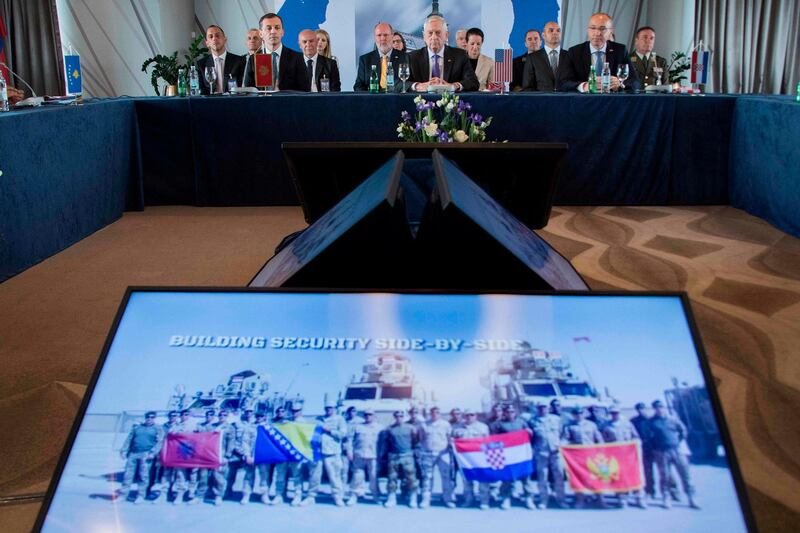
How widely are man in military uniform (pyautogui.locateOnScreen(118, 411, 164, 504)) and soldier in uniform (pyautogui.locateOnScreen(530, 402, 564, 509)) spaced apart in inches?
11.3

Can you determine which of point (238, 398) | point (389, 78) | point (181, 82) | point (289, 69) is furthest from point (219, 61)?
point (238, 398)

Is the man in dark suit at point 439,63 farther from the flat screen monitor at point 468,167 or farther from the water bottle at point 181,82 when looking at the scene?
the flat screen monitor at point 468,167

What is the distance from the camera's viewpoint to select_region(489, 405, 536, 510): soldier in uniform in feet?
1.82

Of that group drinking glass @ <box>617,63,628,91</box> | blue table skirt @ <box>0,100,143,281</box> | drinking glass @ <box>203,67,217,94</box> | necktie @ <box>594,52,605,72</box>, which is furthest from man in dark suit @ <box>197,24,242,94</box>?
drinking glass @ <box>617,63,628,91</box>

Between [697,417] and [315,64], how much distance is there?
21.0ft

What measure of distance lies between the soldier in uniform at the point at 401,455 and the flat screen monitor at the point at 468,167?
2.93 ft

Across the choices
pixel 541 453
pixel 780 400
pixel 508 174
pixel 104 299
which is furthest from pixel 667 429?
pixel 104 299

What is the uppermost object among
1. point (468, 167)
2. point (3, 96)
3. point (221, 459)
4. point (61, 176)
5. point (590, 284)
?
point (3, 96)

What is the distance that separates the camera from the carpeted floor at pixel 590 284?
6.43ft

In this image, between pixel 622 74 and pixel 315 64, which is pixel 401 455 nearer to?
pixel 622 74

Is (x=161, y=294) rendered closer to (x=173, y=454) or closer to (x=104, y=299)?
(x=173, y=454)

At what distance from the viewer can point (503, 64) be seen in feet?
16.9

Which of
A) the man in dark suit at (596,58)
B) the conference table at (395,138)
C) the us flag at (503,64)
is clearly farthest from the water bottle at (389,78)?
the man in dark suit at (596,58)

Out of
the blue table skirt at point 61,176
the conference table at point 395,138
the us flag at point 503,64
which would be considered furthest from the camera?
the us flag at point 503,64
